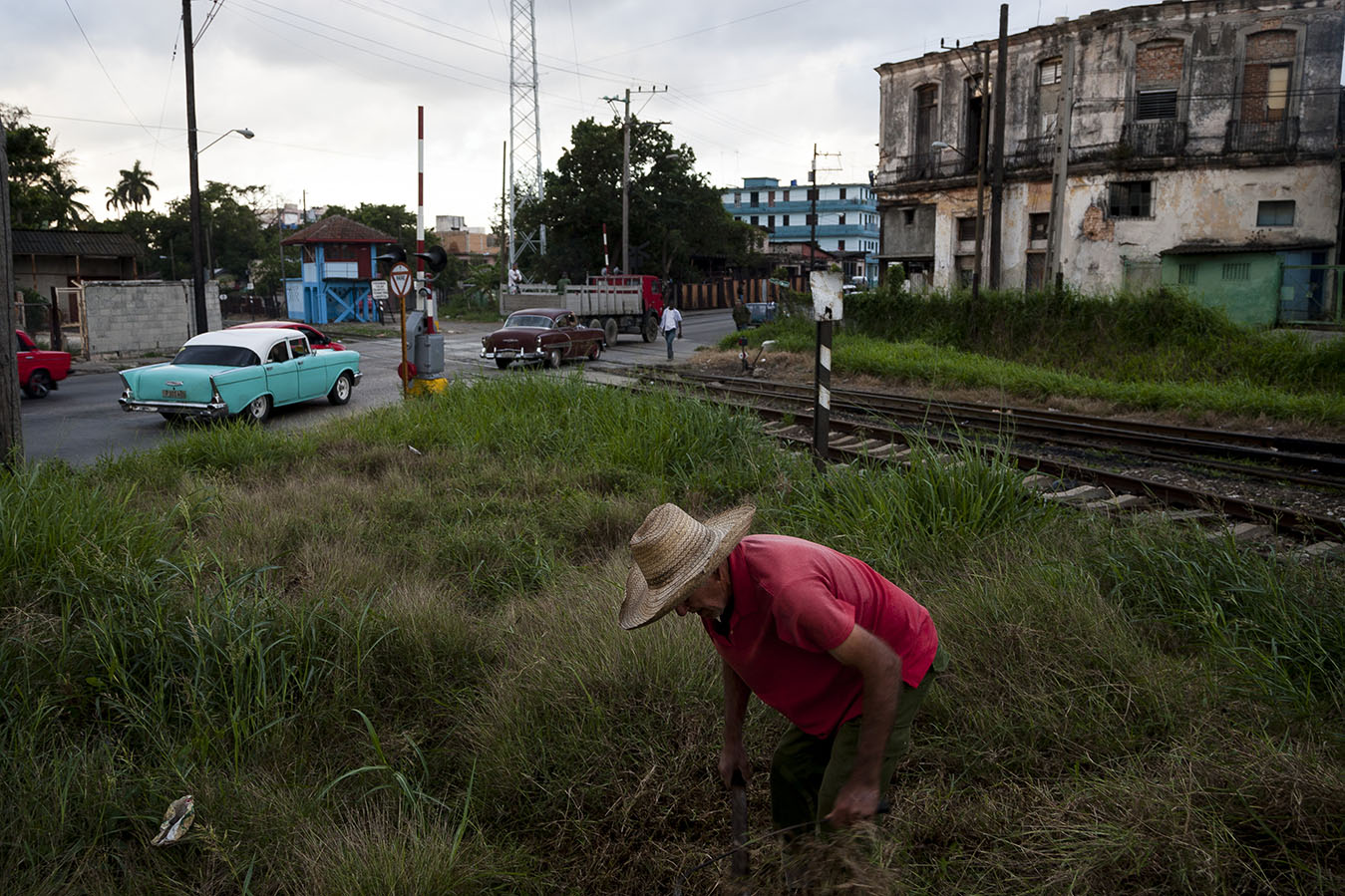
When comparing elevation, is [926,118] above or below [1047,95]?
above

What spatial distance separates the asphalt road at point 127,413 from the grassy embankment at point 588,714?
410 cm

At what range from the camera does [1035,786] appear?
120 inches

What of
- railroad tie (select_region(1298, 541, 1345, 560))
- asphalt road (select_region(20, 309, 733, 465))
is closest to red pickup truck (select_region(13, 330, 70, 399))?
asphalt road (select_region(20, 309, 733, 465))

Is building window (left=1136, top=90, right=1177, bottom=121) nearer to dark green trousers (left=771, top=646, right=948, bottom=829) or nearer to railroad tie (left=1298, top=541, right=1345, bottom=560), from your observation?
railroad tie (left=1298, top=541, right=1345, bottom=560)

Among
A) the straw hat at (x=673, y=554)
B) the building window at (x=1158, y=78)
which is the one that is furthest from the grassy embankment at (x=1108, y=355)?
the building window at (x=1158, y=78)

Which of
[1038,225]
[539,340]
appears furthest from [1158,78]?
[539,340]

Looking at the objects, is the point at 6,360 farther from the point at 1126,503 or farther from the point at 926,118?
the point at 926,118

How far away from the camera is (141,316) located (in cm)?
2614

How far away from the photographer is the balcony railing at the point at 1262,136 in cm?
2764

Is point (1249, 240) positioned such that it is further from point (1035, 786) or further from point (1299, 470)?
point (1035, 786)

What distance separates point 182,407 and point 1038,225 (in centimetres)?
2781

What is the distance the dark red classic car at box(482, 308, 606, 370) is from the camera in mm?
21766

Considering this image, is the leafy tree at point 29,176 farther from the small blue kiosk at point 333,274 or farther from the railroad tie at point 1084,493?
the railroad tie at point 1084,493

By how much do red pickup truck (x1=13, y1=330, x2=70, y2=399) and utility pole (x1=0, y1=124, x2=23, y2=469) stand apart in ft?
40.1
